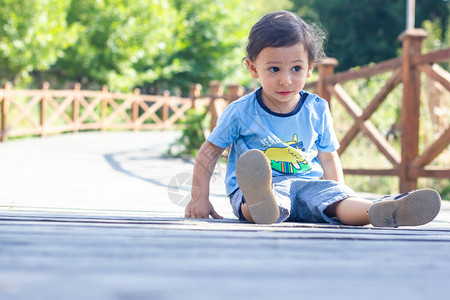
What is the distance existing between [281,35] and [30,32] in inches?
516

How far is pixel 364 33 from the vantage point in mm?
28234

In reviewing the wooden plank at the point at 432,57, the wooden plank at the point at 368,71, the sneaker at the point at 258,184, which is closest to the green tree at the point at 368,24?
the wooden plank at the point at 368,71

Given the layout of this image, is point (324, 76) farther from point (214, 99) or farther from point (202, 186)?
point (202, 186)

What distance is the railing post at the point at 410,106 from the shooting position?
4699mm

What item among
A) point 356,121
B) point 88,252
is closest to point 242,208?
point 88,252

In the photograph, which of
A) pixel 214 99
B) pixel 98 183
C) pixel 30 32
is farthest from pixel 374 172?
pixel 30 32

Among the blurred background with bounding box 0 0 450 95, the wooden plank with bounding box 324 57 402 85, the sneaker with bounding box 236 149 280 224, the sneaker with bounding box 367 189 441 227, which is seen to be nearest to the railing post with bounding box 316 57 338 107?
the wooden plank with bounding box 324 57 402 85

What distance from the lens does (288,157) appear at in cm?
266

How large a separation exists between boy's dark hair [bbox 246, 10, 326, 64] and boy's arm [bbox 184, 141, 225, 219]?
1.50 ft

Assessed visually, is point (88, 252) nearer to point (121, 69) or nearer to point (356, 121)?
point (356, 121)

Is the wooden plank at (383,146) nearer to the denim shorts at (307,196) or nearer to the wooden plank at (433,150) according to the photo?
the wooden plank at (433,150)

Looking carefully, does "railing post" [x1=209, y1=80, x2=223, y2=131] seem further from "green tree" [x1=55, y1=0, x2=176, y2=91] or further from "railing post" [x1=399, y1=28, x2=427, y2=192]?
"green tree" [x1=55, y1=0, x2=176, y2=91]

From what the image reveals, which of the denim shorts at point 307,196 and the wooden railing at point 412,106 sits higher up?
the wooden railing at point 412,106

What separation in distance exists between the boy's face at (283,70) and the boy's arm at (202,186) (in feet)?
1.21
